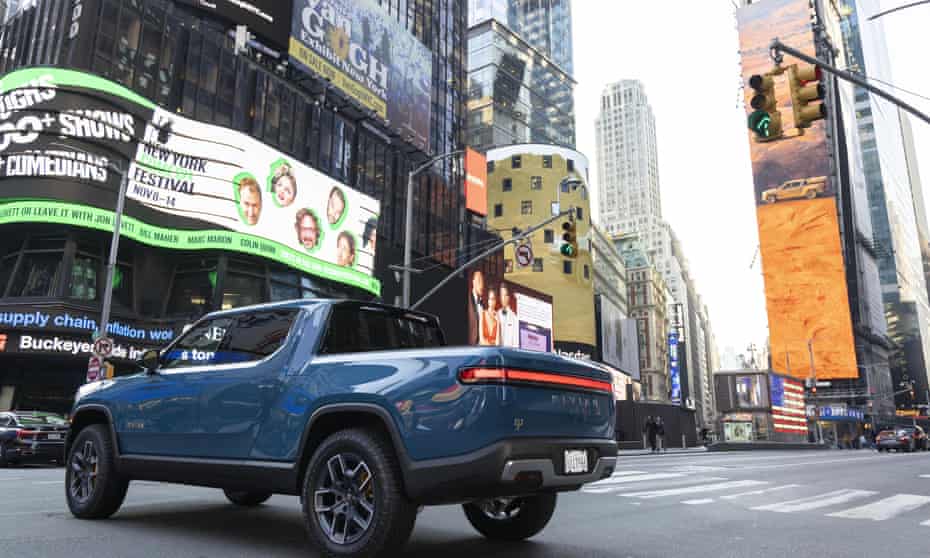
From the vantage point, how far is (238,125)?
3588 centimetres

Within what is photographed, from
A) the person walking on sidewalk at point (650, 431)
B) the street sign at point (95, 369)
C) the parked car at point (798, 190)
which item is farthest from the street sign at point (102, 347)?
the parked car at point (798, 190)

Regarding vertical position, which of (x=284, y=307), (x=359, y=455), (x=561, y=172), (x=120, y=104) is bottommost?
(x=359, y=455)

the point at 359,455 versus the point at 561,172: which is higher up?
the point at 561,172

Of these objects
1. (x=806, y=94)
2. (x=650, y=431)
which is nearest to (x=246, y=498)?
(x=806, y=94)

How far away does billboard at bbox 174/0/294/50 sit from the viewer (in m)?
37.6

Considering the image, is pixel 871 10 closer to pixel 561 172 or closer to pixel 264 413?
pixel 561 172

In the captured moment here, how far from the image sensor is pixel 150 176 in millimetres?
28891

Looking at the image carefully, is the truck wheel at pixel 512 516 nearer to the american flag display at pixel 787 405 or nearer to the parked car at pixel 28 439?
the parked car at pixel 28 439

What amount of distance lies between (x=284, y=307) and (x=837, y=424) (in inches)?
4662

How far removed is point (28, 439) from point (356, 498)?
16890 millimetres

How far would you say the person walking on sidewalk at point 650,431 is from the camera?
40.0 meters

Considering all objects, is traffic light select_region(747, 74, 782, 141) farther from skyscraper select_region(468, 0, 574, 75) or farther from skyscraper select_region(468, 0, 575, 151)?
skyscraper select_region(468, 0, 574, 75)

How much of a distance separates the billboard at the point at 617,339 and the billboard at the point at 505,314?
28292mm

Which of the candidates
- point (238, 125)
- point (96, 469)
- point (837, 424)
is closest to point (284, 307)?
point (96, 469)
